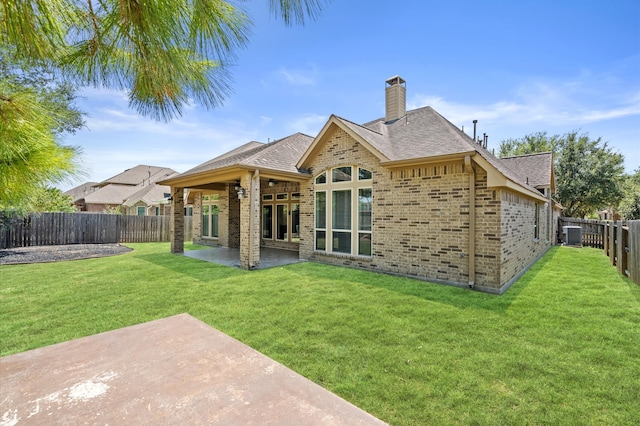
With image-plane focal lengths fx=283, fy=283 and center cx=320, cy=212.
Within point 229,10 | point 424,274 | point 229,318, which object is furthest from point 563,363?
point 229,10

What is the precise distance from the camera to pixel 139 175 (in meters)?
37.2

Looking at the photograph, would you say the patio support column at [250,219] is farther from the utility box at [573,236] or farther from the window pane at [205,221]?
the utility box at [573,236]

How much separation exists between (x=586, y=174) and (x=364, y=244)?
27564mm

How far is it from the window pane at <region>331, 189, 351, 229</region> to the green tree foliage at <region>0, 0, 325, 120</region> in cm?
700

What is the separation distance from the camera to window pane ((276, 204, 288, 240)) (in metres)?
13.8

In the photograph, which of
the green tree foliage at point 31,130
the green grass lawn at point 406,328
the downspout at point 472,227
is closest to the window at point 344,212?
the green grass lawn at point 406,328

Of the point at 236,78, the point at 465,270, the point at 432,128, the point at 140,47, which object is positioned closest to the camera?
the point at 140,47

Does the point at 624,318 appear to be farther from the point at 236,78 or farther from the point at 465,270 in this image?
the point at 236,78

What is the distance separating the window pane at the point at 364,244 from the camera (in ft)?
29.9

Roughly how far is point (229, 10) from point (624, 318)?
25.3 feet

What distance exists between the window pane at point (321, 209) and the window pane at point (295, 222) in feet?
9.65

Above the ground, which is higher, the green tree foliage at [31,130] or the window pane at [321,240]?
the green tree foliage at [31,130]

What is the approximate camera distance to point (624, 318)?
509 cm

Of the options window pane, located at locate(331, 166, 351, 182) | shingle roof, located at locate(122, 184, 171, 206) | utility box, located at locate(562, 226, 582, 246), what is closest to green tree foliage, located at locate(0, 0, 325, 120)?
window pane, located at locate(331, 166, 351, 182)
